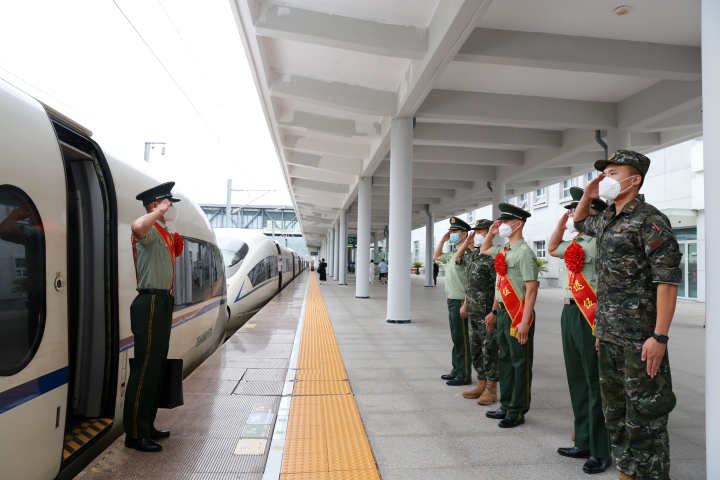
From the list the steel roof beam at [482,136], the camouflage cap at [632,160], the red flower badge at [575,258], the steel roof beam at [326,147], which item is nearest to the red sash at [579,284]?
the red flower badge at [575,258]

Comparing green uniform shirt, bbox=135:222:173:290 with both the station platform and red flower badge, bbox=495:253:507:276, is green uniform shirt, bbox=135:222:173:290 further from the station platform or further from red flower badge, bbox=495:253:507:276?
red flower badge, bbox=495:253:507:276

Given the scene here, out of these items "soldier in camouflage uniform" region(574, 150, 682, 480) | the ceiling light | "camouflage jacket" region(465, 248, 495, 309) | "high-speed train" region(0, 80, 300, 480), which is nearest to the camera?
"high-speed train" region(0, 80, 300, 480)

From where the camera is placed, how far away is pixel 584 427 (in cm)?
324

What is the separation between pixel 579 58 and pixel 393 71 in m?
3.42

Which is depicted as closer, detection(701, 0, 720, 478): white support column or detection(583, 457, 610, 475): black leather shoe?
detection(701, 0, 720, 478): white support column

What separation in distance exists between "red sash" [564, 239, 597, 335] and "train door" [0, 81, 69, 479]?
10.5 ft

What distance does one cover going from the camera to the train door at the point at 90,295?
327 cm

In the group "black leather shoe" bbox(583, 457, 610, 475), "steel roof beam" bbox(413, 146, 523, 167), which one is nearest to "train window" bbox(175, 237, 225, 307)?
"black leather shoe" bbox(583, 457, 610, 475)

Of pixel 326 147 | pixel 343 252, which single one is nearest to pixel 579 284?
pixel 326 147

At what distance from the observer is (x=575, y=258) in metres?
3.19

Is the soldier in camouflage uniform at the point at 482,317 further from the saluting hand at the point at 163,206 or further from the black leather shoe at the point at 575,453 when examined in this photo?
the saluting hand at the point at 163,206

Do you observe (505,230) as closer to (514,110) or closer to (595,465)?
(595,465)

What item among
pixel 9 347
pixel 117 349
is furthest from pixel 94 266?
pixel 9 347

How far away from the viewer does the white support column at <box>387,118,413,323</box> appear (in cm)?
1005
